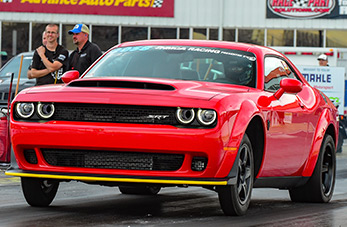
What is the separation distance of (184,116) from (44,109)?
111cm

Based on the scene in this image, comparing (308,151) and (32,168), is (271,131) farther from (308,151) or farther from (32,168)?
(32,168)

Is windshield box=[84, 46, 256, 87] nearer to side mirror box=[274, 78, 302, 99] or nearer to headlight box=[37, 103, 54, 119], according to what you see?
side mirror box=[274, 78, 302, 99]

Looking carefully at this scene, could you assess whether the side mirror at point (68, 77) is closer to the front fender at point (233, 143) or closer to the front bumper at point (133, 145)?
the front bumper at point (133, 145)

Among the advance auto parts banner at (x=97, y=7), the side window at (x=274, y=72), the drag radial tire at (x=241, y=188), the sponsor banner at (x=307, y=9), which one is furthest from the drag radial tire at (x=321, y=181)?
the advance auto parts banner at (x=97, y=7)

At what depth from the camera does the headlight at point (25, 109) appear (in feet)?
25.3

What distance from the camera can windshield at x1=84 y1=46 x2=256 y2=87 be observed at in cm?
863

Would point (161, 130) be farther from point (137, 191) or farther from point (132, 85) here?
point (137, 191)

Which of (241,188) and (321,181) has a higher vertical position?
(241,188)

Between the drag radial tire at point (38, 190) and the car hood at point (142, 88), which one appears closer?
the car hood at point (142, 88)

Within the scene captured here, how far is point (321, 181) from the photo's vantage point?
9711mm

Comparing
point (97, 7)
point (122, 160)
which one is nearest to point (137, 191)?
point (122, 160)

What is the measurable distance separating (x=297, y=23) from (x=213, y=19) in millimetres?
3252

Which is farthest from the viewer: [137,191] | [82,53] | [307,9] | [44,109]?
[307,9]

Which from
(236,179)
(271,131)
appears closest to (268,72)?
(271,131)
